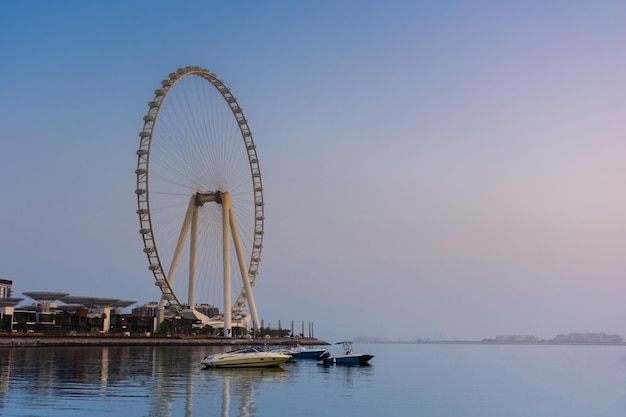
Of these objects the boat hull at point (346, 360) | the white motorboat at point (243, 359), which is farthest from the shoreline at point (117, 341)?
the white motorboat at point (243, 359)

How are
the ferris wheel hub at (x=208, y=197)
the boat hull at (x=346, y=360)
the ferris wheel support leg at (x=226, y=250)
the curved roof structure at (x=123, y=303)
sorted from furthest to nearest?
the curved roof structure at (x=123, y=303), the ferris wheel hub at (x=208, y=197), the ferris wheel support leg at (x=226, y=250), the boat hull at (x=346, y=360)

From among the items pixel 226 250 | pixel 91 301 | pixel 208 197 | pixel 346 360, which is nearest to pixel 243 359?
pixel 346 360

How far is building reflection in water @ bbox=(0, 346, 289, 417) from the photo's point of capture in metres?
32.2

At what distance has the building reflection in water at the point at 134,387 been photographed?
32156mm

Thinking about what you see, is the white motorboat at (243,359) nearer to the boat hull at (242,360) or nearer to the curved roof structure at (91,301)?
the boat hull at (242,360)

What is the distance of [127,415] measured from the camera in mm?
29031

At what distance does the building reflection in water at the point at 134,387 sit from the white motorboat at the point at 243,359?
2.22 ft

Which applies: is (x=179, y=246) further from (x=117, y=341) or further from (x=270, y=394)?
(x=270, y=394)

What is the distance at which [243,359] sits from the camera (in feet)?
192

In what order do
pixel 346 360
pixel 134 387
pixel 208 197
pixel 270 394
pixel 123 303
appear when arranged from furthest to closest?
pixel 123 303, pixel 208 197, pixel 346 360, pixel 134 387, pixel 270 394

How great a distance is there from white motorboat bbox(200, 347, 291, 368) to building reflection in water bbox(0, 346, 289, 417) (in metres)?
0.68

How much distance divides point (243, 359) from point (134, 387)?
1854 centimetres

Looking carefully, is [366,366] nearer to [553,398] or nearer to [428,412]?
[553,398]

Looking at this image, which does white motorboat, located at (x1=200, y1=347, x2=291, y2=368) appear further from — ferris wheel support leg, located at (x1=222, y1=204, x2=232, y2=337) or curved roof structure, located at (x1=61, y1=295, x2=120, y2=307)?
curved roof structure, located at (x1=61, y1=295, x2=120, y2=307)
